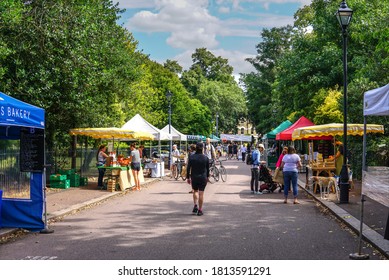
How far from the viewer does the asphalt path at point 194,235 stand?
842 centimetres

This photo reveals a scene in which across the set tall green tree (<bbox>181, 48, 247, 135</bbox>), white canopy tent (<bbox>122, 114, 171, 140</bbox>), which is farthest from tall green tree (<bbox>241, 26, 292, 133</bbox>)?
white canopy tent (<bbox>122, 114, 171, 140</bbox>)

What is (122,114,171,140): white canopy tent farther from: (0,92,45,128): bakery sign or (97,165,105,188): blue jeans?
(0,92,45,128): bakery sign

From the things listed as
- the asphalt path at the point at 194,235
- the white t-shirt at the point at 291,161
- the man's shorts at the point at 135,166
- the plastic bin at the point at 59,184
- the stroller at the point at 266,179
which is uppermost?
the white t-shirt at the point at 291,161

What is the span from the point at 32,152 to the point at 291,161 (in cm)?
783

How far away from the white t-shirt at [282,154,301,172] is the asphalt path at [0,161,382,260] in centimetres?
110

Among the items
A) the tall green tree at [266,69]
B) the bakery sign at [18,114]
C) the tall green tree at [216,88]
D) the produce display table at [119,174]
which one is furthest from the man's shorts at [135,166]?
the tall green tree at [216,88]

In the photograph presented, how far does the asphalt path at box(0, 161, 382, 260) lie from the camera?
8422mm

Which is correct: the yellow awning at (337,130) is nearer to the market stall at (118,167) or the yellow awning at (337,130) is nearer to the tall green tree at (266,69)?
the market stall at (118,167)

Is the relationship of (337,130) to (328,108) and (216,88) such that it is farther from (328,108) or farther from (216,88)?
(216,88)

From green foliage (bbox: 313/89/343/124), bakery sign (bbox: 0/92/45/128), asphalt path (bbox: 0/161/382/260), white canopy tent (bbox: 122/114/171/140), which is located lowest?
asphalt path (bbox: 0/161/382/260)

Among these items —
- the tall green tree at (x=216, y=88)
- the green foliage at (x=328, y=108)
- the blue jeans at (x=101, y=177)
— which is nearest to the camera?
the blue jeans at (x=101, y=177)

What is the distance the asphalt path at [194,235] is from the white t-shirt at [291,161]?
110cm

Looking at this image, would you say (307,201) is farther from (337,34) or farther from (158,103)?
(158,103)

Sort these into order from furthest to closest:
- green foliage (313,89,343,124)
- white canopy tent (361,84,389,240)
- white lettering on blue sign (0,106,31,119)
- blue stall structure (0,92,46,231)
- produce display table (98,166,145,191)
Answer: green foliage (313,89,343,124)
produce display table (98,166,145,191)
blue stall structure (0,92,46,231)
white lettering on blue sign (0,106,31,119)
white canopy tent (361,84,389,240)
